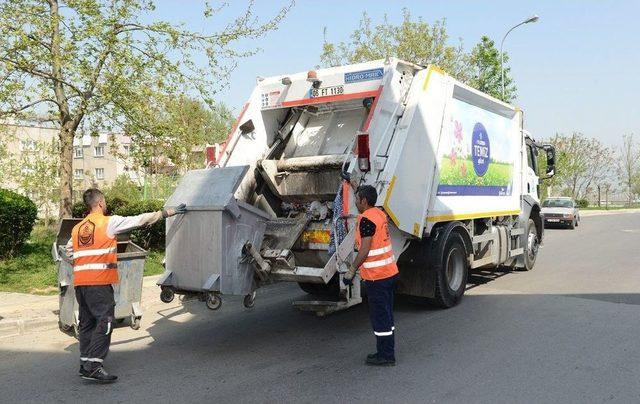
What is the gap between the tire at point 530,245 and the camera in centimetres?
1029

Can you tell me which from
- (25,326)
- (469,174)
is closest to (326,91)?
(469,174)

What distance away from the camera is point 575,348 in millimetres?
5316

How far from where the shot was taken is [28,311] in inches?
283

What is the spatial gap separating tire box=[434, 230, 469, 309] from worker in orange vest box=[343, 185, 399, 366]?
6.37 ft

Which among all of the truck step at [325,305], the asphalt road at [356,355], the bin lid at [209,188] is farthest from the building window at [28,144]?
the truck step at [325,305]

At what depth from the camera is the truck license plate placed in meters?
6.41

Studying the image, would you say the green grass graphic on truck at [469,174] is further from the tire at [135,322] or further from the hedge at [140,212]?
the hedge at [140,212]

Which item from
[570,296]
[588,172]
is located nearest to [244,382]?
[570,296]

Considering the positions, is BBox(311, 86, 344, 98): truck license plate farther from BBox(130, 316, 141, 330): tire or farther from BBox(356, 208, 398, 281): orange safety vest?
BBox(130, 316, 141, 330): tire

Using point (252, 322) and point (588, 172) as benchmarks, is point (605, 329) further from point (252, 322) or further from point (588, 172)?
point (588, 172)

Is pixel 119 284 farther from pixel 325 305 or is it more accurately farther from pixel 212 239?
pixel 325 305

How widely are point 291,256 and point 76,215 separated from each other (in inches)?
333

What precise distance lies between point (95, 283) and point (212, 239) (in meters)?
1.07

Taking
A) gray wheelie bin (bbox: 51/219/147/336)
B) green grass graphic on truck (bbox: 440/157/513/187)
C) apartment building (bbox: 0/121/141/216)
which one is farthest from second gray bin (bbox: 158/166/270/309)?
apartment building (bbox: 0/121/141/216)
